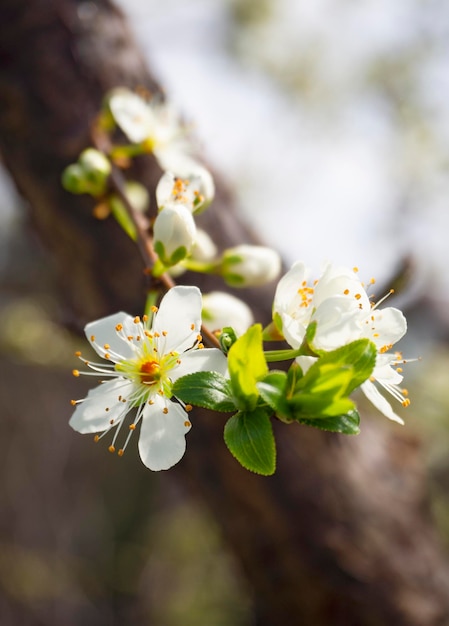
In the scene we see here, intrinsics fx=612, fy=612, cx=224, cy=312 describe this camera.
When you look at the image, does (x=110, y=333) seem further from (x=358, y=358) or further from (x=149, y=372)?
(x=358, y=358)

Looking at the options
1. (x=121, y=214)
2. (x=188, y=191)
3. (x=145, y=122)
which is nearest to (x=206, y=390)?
(x=188, y=191)

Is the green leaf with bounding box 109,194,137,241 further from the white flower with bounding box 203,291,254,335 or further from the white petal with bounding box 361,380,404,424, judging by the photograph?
the white petal with bounding box 361,380,404,424

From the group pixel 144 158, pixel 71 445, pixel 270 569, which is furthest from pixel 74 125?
pixel 71 445

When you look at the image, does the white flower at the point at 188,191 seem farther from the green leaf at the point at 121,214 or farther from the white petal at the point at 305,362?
the white petal at the point at 305,362

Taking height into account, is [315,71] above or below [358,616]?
above

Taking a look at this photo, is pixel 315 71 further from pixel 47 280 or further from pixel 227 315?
pixel 227 315
